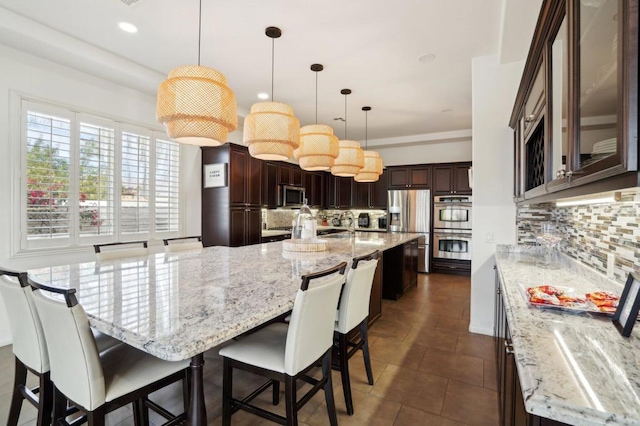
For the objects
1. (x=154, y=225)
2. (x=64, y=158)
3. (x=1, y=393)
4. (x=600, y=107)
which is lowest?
(x=1, y=393)

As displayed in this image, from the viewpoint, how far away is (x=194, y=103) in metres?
1.96

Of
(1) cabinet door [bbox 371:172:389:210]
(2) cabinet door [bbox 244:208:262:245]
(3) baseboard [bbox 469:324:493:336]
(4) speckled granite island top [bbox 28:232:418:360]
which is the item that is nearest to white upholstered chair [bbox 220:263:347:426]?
(4) speckled granite island top [bbox 28:232:418:360]

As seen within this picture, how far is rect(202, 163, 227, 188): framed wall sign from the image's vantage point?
187 inches

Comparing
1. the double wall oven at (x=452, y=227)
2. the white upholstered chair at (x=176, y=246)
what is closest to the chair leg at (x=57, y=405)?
the white upholstered chair at (x=176, y=246)

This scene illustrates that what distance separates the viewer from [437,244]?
639 centimetres

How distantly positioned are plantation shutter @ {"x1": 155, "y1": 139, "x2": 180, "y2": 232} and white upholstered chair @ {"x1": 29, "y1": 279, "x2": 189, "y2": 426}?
128 inches

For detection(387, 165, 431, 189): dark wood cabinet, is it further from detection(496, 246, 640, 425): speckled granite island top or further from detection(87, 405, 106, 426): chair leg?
detection(87, 405, 106, 426): chair leg

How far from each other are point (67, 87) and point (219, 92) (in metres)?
2.63

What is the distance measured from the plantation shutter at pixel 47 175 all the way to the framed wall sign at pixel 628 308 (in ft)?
14.9

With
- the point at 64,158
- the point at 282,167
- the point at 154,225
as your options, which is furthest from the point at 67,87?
the point at 282,167

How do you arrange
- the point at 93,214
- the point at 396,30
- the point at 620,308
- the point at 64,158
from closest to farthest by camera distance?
the point at 620,308 < the point at 396,30 < the point at 64,158 < the point at 93,214

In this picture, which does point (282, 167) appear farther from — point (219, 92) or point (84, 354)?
point (84, 354)

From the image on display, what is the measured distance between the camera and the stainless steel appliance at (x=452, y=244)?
612 centimetres

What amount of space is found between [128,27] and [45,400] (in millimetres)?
3035
